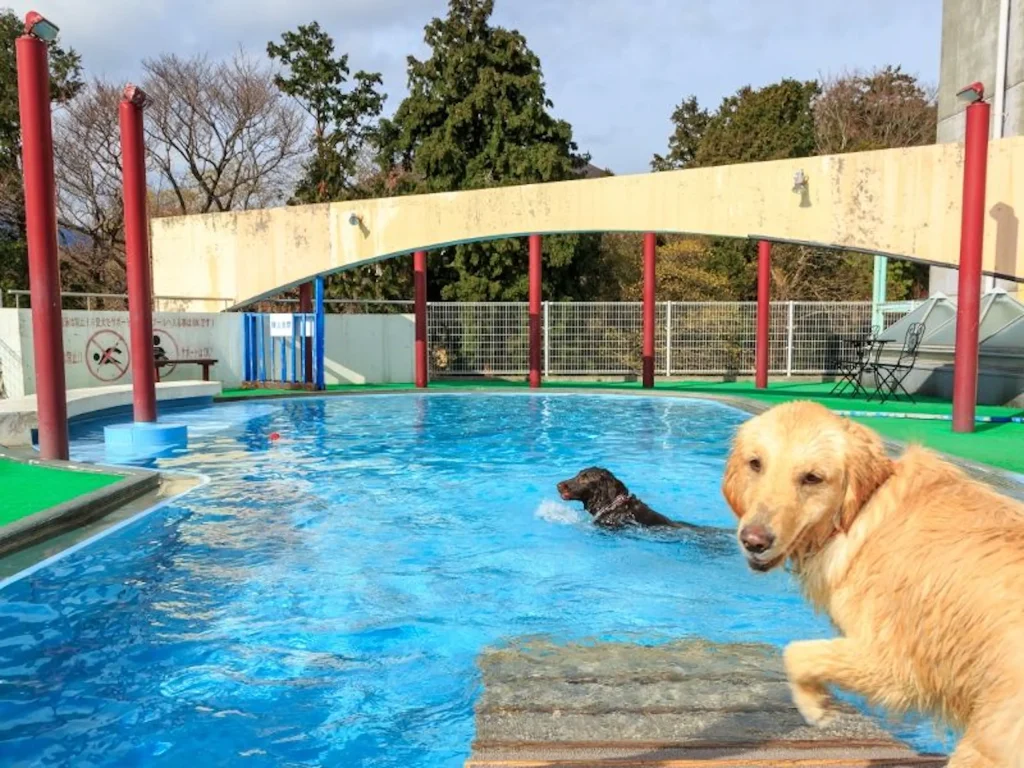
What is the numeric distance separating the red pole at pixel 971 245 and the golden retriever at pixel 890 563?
9.89 m

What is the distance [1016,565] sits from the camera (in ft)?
6.12

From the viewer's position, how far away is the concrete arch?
11758mm

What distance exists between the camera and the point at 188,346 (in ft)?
62.7

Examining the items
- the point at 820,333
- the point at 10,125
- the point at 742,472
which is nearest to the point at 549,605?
the point at 742,472

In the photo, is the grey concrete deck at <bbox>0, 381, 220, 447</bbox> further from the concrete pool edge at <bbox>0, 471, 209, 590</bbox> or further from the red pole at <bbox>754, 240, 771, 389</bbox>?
the red pole at <bbox>754, 240, 771, 389</bbox>

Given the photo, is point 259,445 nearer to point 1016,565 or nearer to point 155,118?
point 1016,565

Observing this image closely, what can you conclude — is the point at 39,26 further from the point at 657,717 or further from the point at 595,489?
the point at 657,717

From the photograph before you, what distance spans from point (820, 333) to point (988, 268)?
1114 cm

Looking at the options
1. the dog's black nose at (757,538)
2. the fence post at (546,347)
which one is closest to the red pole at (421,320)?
the fence post at (546,347)

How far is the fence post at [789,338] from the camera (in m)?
22.3

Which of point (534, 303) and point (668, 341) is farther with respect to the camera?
point (668, 341)

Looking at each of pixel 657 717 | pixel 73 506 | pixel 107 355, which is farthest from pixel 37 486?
pixel 107 355

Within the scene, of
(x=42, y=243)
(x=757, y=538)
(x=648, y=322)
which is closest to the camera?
(x=757, y=538)

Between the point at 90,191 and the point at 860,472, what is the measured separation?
31818 millimetres
